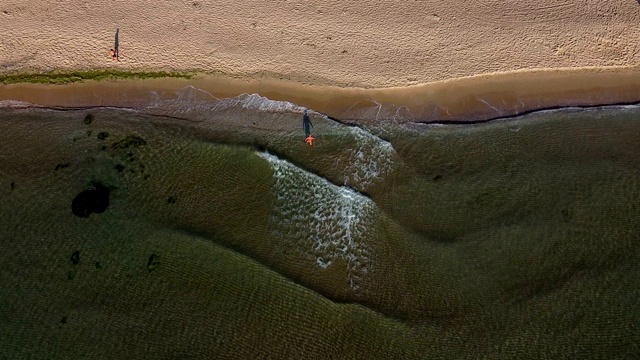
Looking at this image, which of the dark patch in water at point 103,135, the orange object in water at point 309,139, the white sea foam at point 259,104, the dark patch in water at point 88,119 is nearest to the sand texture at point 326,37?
the white sea foam at point 259,104

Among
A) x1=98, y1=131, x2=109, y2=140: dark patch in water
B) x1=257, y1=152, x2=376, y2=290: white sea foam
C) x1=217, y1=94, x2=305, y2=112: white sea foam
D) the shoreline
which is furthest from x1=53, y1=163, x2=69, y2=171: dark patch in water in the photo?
x1=257, y1=152, x2=376, y2=290: white sea foam

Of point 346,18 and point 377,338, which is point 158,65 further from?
point 377,338

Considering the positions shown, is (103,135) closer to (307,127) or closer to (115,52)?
(115,52)

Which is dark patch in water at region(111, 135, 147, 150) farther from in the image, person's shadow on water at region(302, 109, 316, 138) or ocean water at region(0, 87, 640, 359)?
person's shadow on water at region(302, 109, 316, 138)

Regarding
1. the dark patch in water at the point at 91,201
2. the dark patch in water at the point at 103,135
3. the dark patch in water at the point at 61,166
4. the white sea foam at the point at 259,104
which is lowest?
the dark patch in water at the point at 91,201

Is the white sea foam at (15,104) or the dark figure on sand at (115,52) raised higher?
the dark figure on sand at (115,52)

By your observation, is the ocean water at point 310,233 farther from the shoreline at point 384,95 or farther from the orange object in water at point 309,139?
the shoreline at point 384,95

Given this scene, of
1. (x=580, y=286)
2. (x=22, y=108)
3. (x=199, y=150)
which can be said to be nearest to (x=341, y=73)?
(x=199, y=150)
